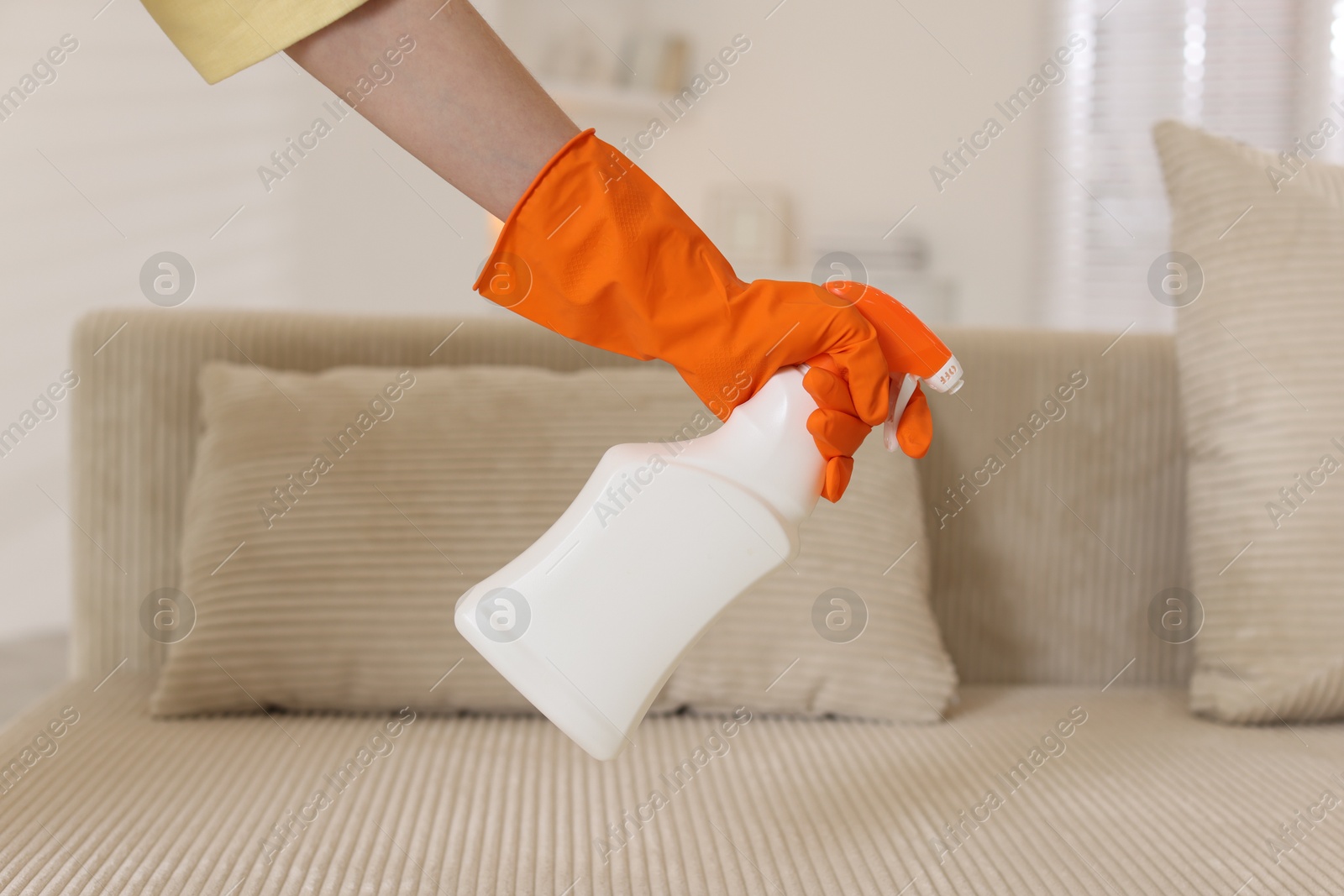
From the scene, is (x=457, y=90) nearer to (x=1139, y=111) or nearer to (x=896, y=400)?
(x=896, y=400)

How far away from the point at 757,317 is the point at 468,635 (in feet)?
0.73

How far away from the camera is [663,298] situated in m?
0.54

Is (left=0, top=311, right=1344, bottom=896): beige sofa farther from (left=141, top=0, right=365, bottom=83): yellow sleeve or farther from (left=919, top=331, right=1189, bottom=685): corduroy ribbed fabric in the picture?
(left=141, top=0, right=365, bottom=83): yellow sleeve

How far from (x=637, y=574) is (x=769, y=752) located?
13.7 inches

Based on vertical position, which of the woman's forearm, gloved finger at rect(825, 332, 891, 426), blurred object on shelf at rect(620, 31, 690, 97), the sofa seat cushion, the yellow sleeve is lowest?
the sofa seat cushion

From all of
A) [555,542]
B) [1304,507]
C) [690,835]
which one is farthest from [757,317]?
[1304,507]

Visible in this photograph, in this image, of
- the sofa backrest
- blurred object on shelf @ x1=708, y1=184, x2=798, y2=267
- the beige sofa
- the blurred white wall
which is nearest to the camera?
the beige sofa

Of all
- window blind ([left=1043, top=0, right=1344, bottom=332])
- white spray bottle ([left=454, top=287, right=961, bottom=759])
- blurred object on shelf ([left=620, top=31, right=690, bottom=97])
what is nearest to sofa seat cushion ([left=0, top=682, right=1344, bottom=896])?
white spray bottle ([left=454, top=287, right=961, bottom=759])

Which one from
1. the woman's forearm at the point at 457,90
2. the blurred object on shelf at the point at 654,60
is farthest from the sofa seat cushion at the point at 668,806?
Answer: the blurred object on shelf at the point at 654,60

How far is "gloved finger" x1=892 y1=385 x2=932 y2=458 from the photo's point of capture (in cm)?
58

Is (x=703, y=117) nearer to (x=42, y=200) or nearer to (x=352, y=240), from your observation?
(x=352, y=240)

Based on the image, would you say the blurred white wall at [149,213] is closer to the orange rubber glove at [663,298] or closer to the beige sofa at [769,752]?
the beige sofa at [769,752]

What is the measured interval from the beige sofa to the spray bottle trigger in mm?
258

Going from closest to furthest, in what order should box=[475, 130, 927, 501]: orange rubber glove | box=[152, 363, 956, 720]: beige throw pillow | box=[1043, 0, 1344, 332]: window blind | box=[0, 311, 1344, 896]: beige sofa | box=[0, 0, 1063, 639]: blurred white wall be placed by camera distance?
1. box=[475, 130, 927, 501]: orange rubber glove
2. box=[0, 311, 1344, 896]: beige sofa
3. box=[152, 363, 956, 720]: beige throw pillow
4. box=[0, 0, 1063, 639]: blurred white wall
5. box=[1043, 0, 1344, 332]: window blind
